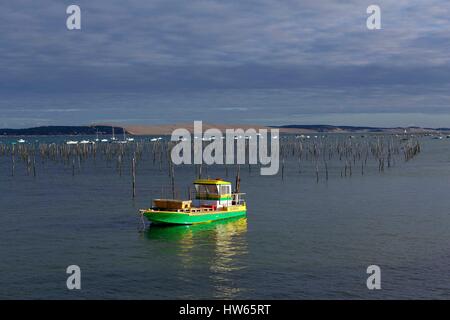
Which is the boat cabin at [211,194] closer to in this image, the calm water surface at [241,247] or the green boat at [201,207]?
the green boat at [201,207]

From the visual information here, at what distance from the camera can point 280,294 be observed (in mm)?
31047

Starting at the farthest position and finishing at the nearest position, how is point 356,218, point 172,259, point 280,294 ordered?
point 356,218
point 172,259
point 280,294

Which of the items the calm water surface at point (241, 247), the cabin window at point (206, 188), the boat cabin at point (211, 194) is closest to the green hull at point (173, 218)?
the calm water surface at point (241, 247)

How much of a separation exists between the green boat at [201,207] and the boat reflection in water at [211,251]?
2.10 feet

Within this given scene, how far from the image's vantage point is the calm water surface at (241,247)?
3241 centimetres

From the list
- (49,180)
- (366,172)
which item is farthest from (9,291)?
(366,172)

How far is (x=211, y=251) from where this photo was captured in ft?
137

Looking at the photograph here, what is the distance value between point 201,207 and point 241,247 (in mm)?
13703

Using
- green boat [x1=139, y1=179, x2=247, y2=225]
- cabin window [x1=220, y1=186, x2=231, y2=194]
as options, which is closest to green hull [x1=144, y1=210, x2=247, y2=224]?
green boat [x1=139, y1=179, x2=247, y2=225]

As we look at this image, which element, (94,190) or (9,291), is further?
(94,190)

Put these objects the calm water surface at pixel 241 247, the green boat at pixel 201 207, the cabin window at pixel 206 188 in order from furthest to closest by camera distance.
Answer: the cabin window at pixel 206 188
the green boat at pixel 201 207
the calm water surface at pixel 241 247

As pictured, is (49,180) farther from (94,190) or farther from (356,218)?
(356,218)

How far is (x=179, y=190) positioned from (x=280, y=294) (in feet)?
176
